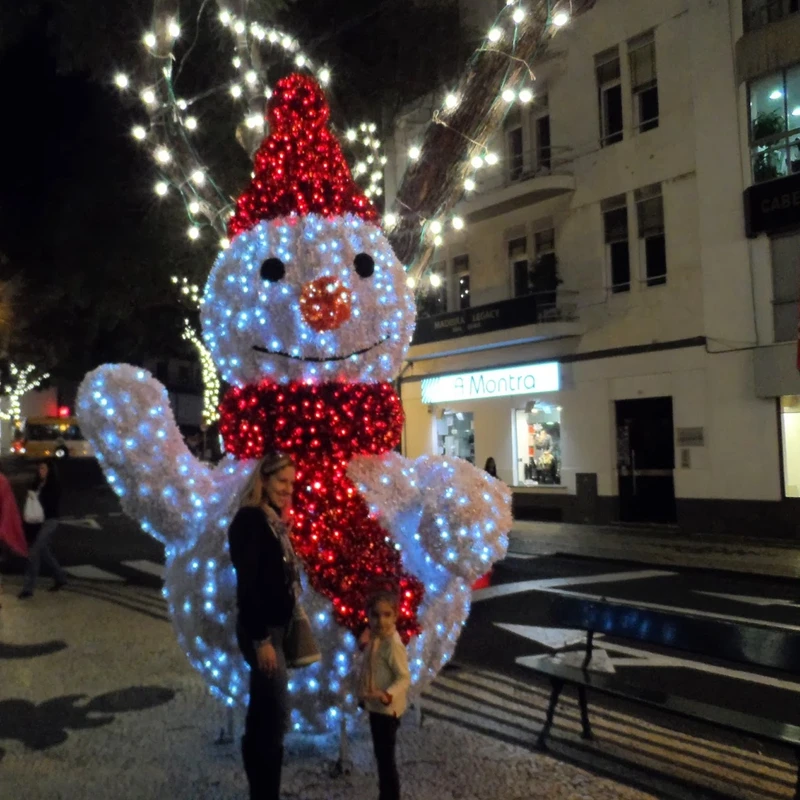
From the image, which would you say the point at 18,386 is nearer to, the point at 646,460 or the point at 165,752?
the point at 646,460

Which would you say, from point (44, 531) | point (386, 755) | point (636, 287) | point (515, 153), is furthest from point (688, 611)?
point (515, 153)

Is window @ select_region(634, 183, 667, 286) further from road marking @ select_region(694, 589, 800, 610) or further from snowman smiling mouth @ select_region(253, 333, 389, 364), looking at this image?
snowman smiling mouth @ select_region(253, 333, 389, 364)

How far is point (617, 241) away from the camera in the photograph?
61.7 feet

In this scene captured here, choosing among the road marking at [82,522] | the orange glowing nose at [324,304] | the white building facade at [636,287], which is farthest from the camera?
the road marking at [82,522]

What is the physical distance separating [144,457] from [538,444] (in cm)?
1642

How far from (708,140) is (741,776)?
14360mm

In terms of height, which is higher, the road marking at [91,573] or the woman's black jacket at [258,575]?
the woman's black jacket at [258,575]

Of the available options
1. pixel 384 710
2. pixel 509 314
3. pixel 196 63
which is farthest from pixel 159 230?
pixel 384 710

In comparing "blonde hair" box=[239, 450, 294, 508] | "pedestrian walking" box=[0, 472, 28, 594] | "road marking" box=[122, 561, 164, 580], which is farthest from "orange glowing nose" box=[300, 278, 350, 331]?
"road marking" box=[122, 561, 164, 580]

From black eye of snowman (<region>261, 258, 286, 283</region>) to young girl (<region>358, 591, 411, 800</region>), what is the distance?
1695 mm

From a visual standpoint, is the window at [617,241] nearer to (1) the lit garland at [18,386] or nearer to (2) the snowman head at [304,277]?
(2) the snowman head at [304,277]

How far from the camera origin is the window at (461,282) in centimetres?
2255

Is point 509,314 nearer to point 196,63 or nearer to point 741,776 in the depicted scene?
point 196,63

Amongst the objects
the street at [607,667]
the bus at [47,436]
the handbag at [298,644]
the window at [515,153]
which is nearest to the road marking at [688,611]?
the street at [607,667]
